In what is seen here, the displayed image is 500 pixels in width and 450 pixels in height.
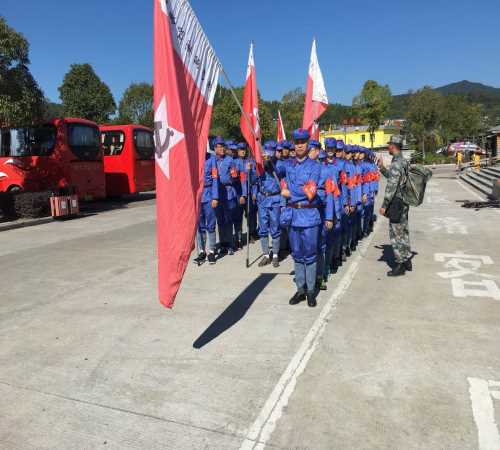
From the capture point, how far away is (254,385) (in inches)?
131

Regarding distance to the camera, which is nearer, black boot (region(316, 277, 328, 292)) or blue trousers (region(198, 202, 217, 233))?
black boot (region(316, 277, 328, 292))

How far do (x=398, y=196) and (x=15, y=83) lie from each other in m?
11.9

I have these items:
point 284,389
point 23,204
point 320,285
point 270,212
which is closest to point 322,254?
point 320,285

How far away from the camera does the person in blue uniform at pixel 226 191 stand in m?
7.81

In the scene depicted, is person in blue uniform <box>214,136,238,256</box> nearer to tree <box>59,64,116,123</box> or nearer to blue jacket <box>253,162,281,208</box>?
blue jacket <box>253,162,281,208</box>

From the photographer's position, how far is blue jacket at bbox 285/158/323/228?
4777 millimetres

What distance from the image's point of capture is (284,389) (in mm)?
3240

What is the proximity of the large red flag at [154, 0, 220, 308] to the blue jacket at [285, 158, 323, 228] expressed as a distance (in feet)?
4.53

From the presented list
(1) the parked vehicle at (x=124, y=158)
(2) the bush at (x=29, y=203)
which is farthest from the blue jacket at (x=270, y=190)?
(1) the parked vehicle at (x=124, y=158)

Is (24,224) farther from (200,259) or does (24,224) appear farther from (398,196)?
(398,196)

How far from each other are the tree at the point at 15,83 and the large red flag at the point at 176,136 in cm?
1149

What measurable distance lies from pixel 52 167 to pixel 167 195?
13977 mm

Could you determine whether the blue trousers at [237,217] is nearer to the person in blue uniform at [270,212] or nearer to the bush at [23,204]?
the person in blue uniform at [270,212]

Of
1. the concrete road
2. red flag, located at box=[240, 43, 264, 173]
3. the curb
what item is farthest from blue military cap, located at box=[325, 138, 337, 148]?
the curb
